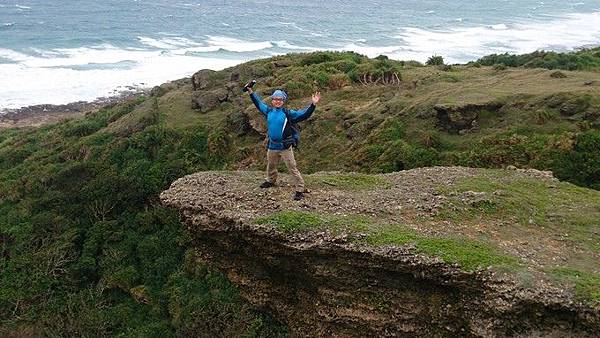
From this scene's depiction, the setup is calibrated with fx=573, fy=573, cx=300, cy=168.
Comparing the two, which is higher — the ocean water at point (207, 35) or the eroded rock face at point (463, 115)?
the eroded rock face at point (463, 115)

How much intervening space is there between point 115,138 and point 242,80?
8697mm

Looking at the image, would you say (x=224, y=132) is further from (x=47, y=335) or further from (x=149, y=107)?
(x=47, y=335)

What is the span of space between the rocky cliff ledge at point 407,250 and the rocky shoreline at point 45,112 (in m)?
42.8

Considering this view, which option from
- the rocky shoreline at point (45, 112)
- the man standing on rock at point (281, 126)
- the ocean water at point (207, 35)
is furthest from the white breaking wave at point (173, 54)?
the man standing on rock at point (281, 126)

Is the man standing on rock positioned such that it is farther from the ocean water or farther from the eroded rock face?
the ocean water

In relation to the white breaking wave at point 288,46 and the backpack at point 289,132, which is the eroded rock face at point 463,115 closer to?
the backpack at point 289,132

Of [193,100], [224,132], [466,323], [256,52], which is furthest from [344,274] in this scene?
[256,52]

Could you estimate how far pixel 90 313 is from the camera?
20.9m

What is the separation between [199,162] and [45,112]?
35903 mm

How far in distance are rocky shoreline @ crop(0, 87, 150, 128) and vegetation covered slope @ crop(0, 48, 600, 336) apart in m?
20.9

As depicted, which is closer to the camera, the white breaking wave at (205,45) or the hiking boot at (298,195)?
the hiking boot at (298,195)

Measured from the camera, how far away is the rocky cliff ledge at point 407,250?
990 cm

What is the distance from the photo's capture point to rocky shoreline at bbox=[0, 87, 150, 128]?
5366 centimetres

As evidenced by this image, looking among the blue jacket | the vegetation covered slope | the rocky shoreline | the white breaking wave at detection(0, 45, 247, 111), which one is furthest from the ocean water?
the blue jacket
